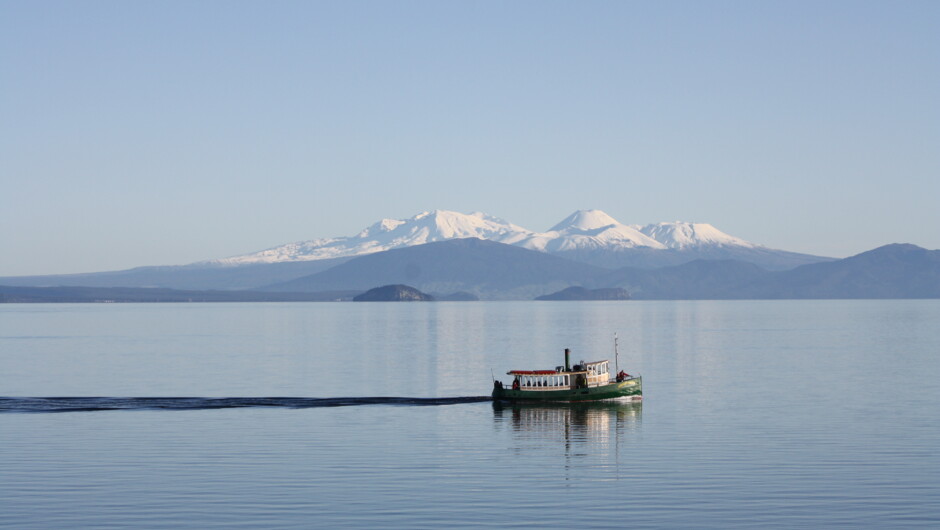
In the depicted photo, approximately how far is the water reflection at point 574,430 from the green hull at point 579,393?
597 mm

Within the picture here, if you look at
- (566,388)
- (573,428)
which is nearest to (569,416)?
(566,388)

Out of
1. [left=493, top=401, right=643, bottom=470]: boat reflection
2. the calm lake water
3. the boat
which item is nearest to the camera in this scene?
the calm lake water

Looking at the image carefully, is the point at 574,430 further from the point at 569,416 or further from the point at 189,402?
the point at 189,402

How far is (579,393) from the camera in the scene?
96688mm

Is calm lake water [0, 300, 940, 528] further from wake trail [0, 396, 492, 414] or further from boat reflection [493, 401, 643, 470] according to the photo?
wake trail [0, 396, 492, 414]

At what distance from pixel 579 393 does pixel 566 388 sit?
121 cm

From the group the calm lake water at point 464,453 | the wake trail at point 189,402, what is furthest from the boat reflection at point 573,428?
the wake trail at point 189,402

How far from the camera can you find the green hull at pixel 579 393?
95625mm

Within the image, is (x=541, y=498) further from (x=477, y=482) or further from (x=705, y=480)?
(x=705, y=480)

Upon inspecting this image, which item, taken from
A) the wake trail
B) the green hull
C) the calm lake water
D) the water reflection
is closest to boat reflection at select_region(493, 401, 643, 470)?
the water reflection

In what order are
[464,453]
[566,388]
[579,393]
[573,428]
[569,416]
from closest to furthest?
[464,453], [573,428], [569,416], [579,393], [566,388]

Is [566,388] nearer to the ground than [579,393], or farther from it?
farther from it

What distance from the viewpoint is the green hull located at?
95625 mm

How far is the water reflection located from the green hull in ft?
1.96
